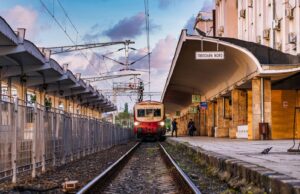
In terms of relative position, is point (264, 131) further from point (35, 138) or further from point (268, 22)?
point (35, 138)

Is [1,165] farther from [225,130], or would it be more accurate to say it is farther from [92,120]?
[225,130]

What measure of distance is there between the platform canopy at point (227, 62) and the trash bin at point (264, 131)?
2708mm

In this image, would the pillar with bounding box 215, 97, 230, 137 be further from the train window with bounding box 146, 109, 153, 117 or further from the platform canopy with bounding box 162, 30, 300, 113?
the train window with bounding box 146, 109, 153, 117

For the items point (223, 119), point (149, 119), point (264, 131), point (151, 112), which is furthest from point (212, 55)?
point (151, 112)

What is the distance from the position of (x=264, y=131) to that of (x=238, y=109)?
7160 millimetres

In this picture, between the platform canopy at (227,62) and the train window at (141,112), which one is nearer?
the platform canopy at (227,62)

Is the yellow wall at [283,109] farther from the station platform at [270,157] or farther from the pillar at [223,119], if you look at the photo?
the station platform at [270,157]

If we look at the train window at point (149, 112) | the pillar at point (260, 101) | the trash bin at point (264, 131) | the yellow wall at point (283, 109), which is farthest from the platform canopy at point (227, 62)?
the train window at point (149, 112)

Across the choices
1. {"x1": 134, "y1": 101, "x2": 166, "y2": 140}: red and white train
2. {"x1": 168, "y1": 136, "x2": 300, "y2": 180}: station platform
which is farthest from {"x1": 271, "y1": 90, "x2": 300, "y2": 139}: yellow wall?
{"x1": 168, "y1": 136, "x2": 300, "y2": 180}: station platform

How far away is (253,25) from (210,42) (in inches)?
501

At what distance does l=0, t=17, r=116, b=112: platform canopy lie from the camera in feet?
74.2

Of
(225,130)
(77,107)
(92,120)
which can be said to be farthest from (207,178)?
(77,107)

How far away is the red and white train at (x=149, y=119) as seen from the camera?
154ft

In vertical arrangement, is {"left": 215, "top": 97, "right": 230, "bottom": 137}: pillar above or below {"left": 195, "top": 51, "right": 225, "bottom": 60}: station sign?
below
